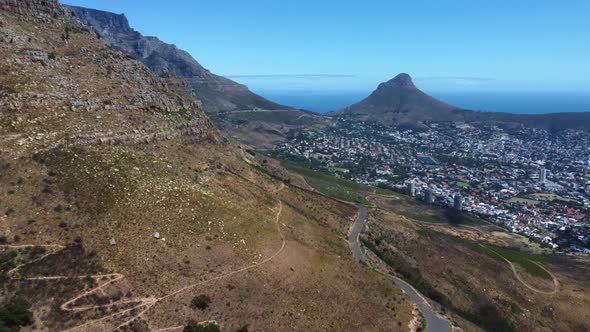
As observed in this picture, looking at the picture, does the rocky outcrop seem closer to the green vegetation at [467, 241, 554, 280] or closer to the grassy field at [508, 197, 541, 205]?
the green vegetation at [467, 241, 554, 280]

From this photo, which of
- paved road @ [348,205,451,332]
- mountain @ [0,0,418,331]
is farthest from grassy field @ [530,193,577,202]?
mountain @ [0,0,418,331]

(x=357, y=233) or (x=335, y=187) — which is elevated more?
(x=357, y=233)

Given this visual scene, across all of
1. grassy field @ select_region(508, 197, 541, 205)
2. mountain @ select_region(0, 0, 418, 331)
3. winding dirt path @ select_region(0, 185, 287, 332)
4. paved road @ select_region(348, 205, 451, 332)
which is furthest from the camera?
grassy field @ select_region(508, 197, 541, 205)

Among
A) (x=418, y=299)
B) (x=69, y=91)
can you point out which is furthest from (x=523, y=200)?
(x=69, y=91)

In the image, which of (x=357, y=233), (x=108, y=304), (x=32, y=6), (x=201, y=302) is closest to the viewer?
(x=108, y=304)

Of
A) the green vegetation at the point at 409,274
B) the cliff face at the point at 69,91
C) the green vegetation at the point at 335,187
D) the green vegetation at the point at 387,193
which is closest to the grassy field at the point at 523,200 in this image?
the green vegetation at the point at 387,193

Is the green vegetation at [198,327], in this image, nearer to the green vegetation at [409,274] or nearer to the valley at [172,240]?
the valley at [172,240]

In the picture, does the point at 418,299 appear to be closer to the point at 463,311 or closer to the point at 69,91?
the point at 463,311
